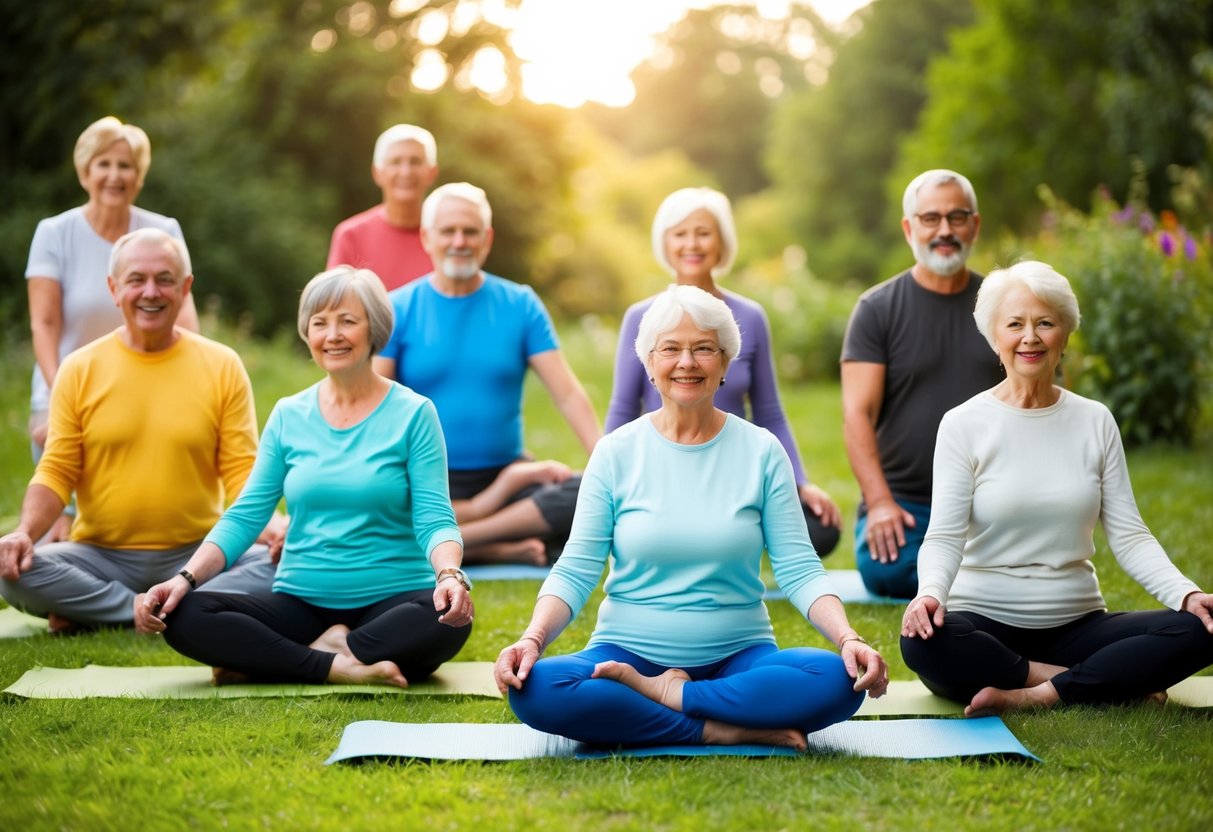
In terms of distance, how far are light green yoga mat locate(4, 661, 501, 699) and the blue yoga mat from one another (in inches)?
15.8

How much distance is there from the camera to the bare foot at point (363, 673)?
3.83 meters

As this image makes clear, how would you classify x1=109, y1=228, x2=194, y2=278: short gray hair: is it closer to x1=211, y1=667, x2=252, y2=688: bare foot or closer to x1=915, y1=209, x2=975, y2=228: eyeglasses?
x1=211, y1=667, x2=252, y2=688: bare foot

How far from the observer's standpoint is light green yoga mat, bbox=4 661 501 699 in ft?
12.4

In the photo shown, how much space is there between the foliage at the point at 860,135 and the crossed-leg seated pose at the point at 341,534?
29226 millimetres

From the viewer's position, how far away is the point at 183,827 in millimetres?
2779

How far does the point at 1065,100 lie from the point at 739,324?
18352 mm

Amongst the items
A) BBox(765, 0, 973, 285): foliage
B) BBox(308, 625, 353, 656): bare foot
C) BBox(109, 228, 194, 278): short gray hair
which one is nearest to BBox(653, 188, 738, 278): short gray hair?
BBox(109, 228, 194, 278): short gray hair

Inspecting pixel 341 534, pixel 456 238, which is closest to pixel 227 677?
pixel 341 534

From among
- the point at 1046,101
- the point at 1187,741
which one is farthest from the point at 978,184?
the point at 1187,741

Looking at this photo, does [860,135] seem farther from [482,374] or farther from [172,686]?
[172,686]

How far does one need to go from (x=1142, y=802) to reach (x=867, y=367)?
2211mm

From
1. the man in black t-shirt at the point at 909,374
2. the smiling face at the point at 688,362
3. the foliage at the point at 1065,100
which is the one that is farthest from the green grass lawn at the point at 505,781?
the foliage at the point at 1065,100

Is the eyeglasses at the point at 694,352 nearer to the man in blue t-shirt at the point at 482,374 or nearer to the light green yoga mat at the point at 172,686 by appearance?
the light green yoga mat at the point at 172,686

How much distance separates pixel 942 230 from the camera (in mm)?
4617
